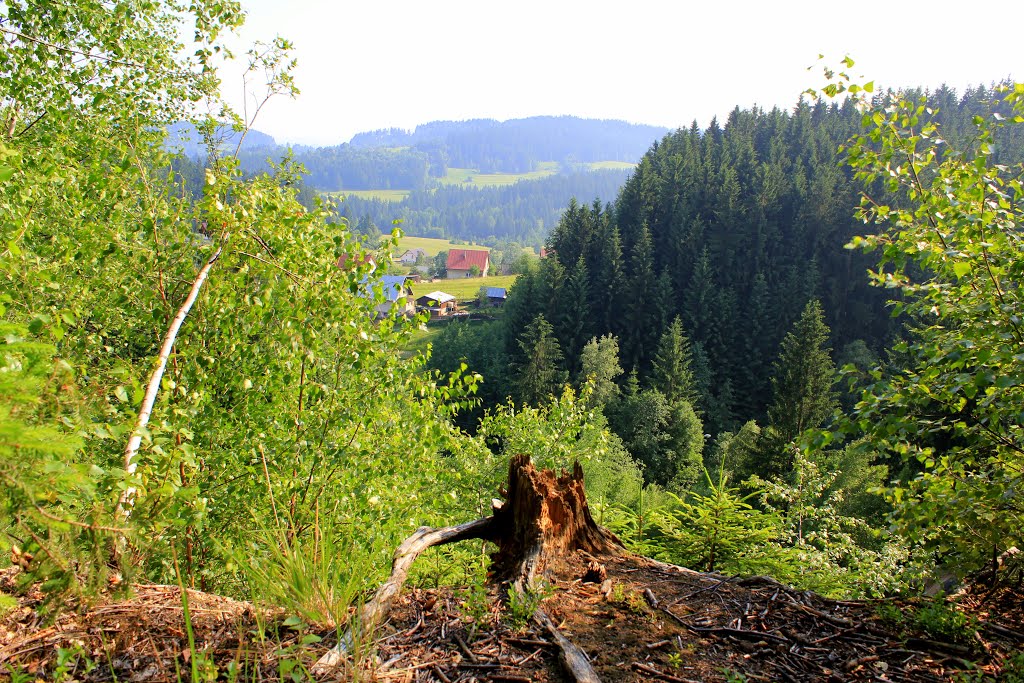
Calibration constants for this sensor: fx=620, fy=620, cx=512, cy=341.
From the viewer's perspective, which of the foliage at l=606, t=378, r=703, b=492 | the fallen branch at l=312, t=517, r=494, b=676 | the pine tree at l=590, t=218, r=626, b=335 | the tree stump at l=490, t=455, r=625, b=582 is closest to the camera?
the fallen branch at l=312, t=517, r=494, b=676

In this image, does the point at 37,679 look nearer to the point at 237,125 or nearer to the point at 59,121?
the point at 237,125

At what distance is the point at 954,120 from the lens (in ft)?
280

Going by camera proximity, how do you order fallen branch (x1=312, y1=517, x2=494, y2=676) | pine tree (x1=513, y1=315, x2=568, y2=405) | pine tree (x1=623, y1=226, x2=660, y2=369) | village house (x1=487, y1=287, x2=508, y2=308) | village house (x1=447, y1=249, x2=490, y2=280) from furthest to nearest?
1. village house (x1=447, y1=249, x2=490, y2=280)
2. village house (x1=487, y1=287, x2=508, y2=308)
3. pine tree (x1=623, y1=226, x2=660, y2=369)
4. pine tree (x1=513, y1=315, x2=568, y2=405)
5. fallen branch (x1=312, y1=517, x2=494, y2=676)

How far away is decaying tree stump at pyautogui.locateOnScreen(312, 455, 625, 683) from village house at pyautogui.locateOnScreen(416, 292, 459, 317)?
260 ft

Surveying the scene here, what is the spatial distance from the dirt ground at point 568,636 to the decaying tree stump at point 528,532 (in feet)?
0.62

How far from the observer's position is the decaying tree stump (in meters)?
4.16

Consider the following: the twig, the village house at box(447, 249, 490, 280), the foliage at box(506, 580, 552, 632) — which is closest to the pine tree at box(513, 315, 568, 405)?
the foliage at box(506, 580, 552, 632)

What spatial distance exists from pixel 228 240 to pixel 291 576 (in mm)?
2970

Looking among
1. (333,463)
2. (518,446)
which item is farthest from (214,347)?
(518,446)

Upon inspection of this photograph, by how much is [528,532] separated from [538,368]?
143 ft

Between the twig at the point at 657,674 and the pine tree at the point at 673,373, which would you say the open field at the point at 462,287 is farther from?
the twig at the point at 657,674

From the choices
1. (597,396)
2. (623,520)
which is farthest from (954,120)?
(623,520)

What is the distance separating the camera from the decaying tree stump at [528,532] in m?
4.16

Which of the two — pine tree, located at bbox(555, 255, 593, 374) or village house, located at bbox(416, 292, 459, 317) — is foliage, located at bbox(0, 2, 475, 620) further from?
village house, located at bbox(416, 292, 459, 317)
